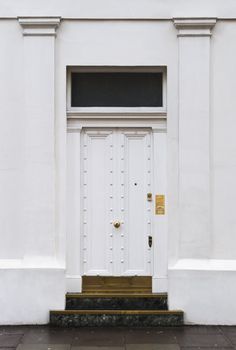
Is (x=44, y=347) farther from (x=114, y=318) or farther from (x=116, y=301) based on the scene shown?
(x=116, y=301)

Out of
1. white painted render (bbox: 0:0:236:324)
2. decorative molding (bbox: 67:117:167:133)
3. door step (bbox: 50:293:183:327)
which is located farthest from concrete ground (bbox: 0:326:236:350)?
decorative molding (bbox: 67:117:167:133)

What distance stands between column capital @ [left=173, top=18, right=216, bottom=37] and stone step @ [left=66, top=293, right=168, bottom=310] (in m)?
4.13

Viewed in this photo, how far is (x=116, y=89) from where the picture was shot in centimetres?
1047

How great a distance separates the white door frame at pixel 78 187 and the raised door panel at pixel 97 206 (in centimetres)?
12

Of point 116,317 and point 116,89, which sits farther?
point 116,89

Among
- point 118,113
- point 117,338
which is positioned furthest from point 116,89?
point 117,338

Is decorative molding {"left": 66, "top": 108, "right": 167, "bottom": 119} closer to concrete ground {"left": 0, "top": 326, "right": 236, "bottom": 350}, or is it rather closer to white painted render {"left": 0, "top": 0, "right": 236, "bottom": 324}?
white painted render {"left": 0, "top": 0, "right": 236, "bottom": 324}

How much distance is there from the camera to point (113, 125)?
409 inches

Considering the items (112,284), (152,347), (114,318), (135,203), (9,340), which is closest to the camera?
(152,347)

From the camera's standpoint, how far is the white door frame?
1025 centimetres

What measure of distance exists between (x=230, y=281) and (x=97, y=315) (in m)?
2.09

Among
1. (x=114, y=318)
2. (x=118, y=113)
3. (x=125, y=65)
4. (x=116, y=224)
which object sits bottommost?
(x=114, y=318)

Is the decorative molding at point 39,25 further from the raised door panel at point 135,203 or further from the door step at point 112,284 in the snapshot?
the door step at point 112,284

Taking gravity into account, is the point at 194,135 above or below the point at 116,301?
above
